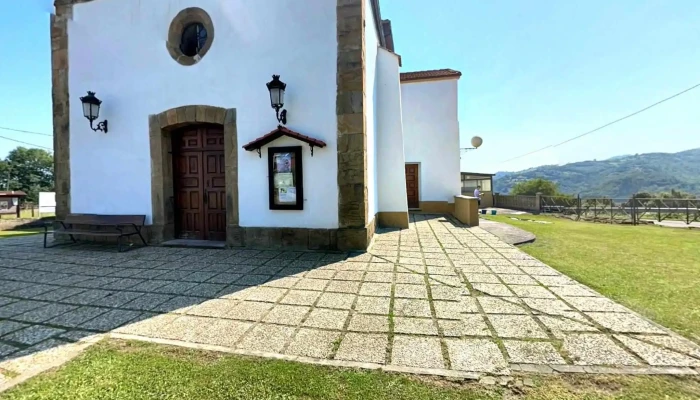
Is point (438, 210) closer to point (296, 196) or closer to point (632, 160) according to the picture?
point (296, 196)

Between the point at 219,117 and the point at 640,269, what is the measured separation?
7.79m

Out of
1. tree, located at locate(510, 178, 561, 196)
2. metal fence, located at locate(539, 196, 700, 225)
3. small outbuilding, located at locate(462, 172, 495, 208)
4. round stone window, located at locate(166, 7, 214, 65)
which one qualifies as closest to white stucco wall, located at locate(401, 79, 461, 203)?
round stone window, located at locate(166, 7, 214, 65)

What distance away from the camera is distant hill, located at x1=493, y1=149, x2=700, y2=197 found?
79438 mm

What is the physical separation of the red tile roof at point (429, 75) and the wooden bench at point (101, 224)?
1094 centimetres

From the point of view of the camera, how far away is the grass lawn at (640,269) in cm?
300

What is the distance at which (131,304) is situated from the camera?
130 inches

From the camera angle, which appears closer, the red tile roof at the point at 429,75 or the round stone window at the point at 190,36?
the round stone window at the point at 190,36

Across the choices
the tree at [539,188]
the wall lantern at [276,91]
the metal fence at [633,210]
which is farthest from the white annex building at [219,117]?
the tree at [539,188]

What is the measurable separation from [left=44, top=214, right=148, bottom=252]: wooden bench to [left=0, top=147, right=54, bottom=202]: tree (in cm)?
6476

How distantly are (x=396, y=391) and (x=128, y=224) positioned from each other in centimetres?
687

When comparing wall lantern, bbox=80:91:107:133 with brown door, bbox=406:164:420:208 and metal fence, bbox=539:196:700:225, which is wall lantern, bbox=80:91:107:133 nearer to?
brown door, bbox=406:164:420:208

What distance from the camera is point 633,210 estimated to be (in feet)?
45.5

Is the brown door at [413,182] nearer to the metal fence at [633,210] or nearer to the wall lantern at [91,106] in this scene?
the metal fence at [633,210]

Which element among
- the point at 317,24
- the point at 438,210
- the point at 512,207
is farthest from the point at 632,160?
the point at 317,24
